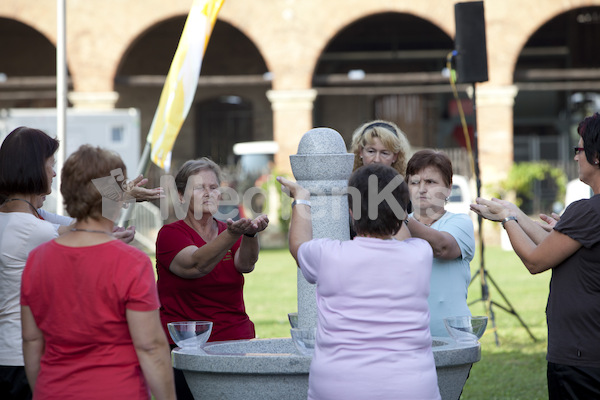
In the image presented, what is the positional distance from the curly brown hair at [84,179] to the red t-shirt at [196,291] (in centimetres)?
111

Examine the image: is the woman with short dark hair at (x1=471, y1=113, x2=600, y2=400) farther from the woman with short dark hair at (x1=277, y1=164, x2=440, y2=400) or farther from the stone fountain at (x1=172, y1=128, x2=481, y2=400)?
the woman with short dark hair at (x1=277, y1=164, x2=440, y2=400)

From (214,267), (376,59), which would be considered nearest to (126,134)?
(376,59)

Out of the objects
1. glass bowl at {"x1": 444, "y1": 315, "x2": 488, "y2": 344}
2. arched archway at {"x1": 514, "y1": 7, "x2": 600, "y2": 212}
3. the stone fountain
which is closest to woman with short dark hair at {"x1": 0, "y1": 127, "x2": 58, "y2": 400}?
the stone fountain

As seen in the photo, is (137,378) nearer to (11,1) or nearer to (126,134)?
(126,134)

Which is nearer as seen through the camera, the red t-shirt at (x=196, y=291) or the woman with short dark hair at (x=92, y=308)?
the woman with short dark hair at (x=92, y=308)

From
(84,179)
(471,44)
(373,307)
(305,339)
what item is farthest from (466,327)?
(471,44)

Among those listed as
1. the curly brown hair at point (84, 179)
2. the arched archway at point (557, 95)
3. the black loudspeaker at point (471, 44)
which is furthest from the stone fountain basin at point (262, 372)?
the arched archway at point (557, 95)

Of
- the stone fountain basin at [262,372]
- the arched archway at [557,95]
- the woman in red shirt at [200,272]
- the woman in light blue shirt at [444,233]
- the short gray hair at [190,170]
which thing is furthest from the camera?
the arched archway at [557,95]

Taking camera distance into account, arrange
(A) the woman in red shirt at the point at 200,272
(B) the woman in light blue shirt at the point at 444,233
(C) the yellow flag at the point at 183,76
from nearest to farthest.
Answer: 1. (B) the woman in light blue shirt at the point at 444,233
2. (A) the woman in red shirt at the point at 200,272
3. (C) the yellow flag at the point at 183,76

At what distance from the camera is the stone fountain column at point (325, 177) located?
349 cm

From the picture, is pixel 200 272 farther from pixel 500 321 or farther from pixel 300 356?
pixel 500 321

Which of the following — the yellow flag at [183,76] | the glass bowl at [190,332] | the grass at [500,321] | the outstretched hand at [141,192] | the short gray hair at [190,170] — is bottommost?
the grass at [500,321]

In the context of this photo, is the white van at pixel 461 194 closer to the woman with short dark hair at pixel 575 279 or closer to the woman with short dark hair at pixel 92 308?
the woman with short dark hair at pixel 575 279

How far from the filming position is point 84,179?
106 inches
